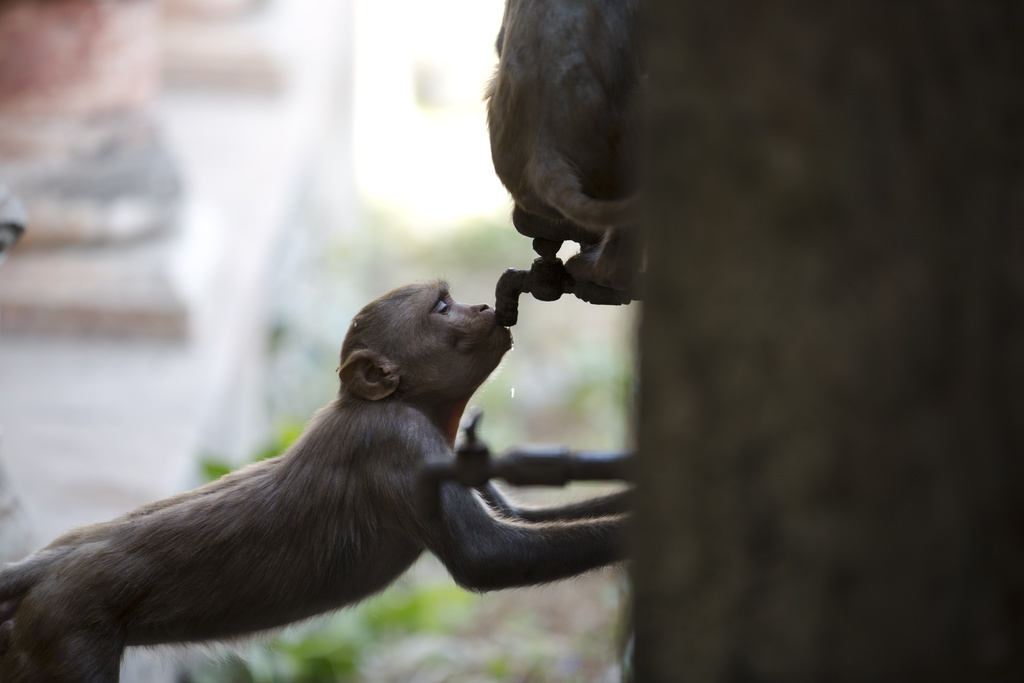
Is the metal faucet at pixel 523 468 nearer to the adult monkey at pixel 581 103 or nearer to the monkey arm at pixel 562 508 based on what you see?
the adult monkey at pixel 581 103

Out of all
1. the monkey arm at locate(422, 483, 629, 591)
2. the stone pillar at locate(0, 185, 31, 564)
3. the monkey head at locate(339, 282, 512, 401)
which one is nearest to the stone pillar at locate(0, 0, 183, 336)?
the stone pillar at locate(0, 185, 31, 564)

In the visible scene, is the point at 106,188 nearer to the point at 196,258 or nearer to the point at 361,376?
the point at 196,258

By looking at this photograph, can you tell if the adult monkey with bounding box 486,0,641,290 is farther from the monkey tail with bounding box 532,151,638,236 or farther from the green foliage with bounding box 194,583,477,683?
the green foliage with bounding box 194,583,477,683

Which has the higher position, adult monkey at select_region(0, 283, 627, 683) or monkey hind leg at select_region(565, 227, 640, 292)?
monkey hind leg at select_region(565, 227, 640, 292)

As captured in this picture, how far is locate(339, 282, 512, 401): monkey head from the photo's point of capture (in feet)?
8.30

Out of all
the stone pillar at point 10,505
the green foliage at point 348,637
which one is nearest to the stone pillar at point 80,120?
the stone pillar at point 10,505

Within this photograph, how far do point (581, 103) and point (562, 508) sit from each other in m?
1.06

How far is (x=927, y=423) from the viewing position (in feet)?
3.73

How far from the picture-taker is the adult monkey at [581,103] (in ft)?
6.00

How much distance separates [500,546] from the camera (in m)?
2.22

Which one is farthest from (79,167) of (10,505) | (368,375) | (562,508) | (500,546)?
(500,546)

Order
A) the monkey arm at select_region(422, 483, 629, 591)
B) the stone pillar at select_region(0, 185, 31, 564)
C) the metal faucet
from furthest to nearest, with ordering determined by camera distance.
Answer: the stone pillar at select_region(0, 185, 31, 564) → the monkey arm at select_region(422, 483, 629, 591) → the metal faucet

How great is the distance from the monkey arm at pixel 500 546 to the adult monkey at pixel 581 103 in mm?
596

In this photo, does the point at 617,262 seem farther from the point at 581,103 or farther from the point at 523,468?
the point at 523,468
